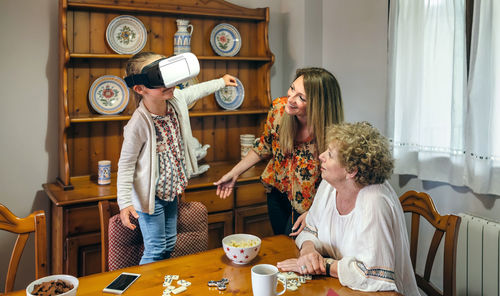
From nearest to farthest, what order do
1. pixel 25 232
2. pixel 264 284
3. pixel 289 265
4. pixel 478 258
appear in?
pixel 264 284 → pixel 289 265 → pixel 25 232 → pixel 478 258

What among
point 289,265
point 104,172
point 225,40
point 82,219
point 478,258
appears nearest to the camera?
point 289,265

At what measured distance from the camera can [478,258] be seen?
2205 millimetres

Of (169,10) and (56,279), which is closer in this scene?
(56,279)

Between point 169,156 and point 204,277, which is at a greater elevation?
point 169,156

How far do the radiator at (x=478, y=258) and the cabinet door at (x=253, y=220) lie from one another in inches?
46.5

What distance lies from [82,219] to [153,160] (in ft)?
2.50

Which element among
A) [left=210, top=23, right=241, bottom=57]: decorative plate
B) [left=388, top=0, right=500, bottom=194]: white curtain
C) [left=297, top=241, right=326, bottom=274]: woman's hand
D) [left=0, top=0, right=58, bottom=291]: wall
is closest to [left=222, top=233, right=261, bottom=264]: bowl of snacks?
[left=297, top=241, right=326, bottom=274]: woman's hand

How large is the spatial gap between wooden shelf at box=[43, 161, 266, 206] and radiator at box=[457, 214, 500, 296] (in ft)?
4.09

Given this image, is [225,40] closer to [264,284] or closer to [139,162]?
[139,162]

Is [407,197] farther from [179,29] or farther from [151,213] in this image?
[179,29]

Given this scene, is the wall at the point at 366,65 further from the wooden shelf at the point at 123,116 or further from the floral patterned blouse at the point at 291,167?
the floral patterned blouse at the point at 291,167

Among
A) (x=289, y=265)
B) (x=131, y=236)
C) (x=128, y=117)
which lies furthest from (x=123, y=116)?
(x=289, y=265)

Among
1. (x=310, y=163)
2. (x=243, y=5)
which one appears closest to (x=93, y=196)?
(x=310, y=163)

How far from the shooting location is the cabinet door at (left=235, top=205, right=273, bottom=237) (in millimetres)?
2838
